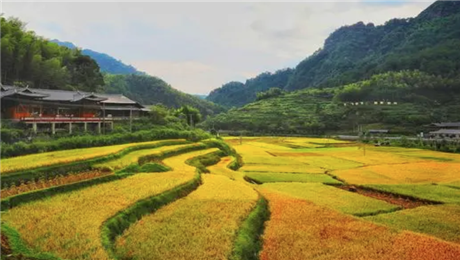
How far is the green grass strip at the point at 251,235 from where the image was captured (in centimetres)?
1369

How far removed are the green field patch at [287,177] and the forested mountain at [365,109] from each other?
5964cm

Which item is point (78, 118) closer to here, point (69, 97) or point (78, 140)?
point (69, 97)

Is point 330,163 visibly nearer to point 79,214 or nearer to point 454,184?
point 454,184

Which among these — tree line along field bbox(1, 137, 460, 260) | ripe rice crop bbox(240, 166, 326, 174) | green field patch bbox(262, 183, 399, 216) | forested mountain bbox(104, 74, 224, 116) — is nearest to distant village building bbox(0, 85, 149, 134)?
tree line along field bbox(1, 137, 460, 260)

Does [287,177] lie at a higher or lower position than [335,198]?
lower

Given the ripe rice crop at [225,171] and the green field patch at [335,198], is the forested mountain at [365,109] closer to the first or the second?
the ripe rice crop at [225,171]

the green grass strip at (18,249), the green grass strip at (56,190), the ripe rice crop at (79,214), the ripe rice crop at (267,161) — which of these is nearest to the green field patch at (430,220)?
the ripe rice crop at (79,214)

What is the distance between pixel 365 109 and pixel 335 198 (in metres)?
91.1

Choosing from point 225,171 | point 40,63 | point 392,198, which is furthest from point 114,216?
point 40,63

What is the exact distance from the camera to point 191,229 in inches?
610

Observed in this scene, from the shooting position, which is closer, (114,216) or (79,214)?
(114,216)

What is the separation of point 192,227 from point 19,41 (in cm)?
5105

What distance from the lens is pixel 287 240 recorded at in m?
15.1

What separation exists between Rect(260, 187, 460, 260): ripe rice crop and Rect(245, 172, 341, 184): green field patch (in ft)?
37.1
